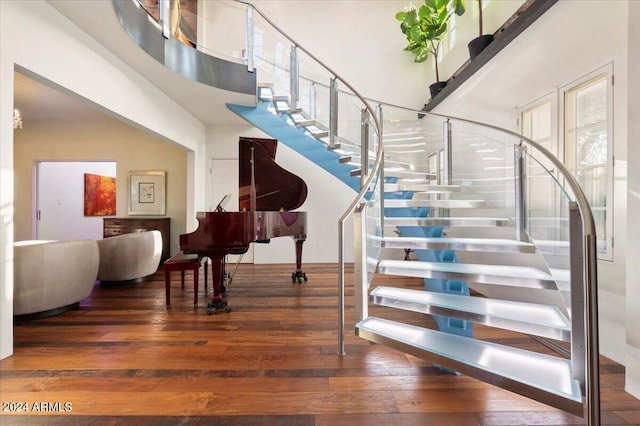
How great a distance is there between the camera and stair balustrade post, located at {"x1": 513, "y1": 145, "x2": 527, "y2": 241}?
2.38m

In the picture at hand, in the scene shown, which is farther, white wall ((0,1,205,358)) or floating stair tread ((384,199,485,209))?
floating stair tread ((384,199,485,209))

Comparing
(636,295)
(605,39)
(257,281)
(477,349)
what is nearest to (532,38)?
(605,39)

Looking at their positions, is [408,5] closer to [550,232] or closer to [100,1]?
[100,1]

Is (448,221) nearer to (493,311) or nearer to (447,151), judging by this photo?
(493,311)

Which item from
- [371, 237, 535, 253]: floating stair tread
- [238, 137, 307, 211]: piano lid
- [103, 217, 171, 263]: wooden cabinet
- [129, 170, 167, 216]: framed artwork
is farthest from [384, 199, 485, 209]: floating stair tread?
[129, 170, 167, 216]: framed artwork

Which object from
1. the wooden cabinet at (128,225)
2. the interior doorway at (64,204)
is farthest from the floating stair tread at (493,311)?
the interior doorway at (64,204)

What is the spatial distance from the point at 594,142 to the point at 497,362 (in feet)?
6.69

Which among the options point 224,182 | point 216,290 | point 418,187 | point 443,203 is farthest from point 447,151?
point 224,182

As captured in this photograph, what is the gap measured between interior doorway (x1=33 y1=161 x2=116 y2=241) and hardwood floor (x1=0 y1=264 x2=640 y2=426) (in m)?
5.28

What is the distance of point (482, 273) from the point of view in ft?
6.70

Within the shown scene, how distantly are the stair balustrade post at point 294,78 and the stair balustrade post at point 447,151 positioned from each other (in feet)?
7.34

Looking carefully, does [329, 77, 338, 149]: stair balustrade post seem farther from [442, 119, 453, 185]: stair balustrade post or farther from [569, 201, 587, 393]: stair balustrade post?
[569, 201, 587, 393]: stair balustrade post

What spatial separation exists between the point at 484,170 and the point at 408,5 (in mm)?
4949

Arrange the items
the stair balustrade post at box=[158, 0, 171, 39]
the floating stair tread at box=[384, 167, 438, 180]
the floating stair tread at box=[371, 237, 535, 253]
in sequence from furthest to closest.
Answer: the floating stair tread at box=[384, 167, 438, 180], the stair balustrade post at box=[158, 0, 171, 39], the floating stair tread at box=[371, 237, 535, 253]
